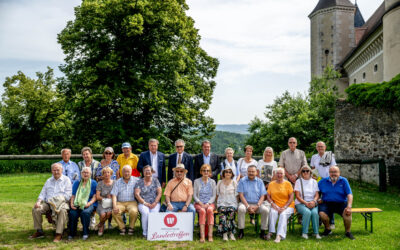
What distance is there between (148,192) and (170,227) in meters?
0.91

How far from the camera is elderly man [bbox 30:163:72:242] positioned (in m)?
6.32

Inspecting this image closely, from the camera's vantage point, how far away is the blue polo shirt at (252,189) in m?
6.73

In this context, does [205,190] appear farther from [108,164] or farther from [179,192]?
[108,164]

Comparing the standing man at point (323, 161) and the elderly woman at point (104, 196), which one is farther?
the standing man at point (323, 161)

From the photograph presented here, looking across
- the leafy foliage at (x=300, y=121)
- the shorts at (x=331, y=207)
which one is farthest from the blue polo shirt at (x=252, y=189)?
the leafy foliage at (x=300, y=121)

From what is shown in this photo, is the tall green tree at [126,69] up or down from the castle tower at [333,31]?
down

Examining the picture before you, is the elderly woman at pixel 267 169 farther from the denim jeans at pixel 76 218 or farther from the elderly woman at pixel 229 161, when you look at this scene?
the denim jeans at pixel 76 218

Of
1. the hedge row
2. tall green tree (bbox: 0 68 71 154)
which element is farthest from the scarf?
tall green tree (bbox: 0 68 71 154)

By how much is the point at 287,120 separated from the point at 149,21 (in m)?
13.0

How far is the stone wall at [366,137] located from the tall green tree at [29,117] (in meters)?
21.3

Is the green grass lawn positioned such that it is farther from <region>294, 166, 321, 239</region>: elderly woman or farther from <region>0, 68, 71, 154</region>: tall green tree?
<region>0, 68, 71, 154</region>: tall green tree

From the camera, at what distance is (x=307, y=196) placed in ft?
22.0

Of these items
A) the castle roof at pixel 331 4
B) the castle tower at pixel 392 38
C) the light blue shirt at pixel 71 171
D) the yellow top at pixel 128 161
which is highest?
the castle roof at pixel 331 4

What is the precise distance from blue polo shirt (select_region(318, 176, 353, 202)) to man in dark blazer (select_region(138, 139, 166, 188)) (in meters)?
3.38
